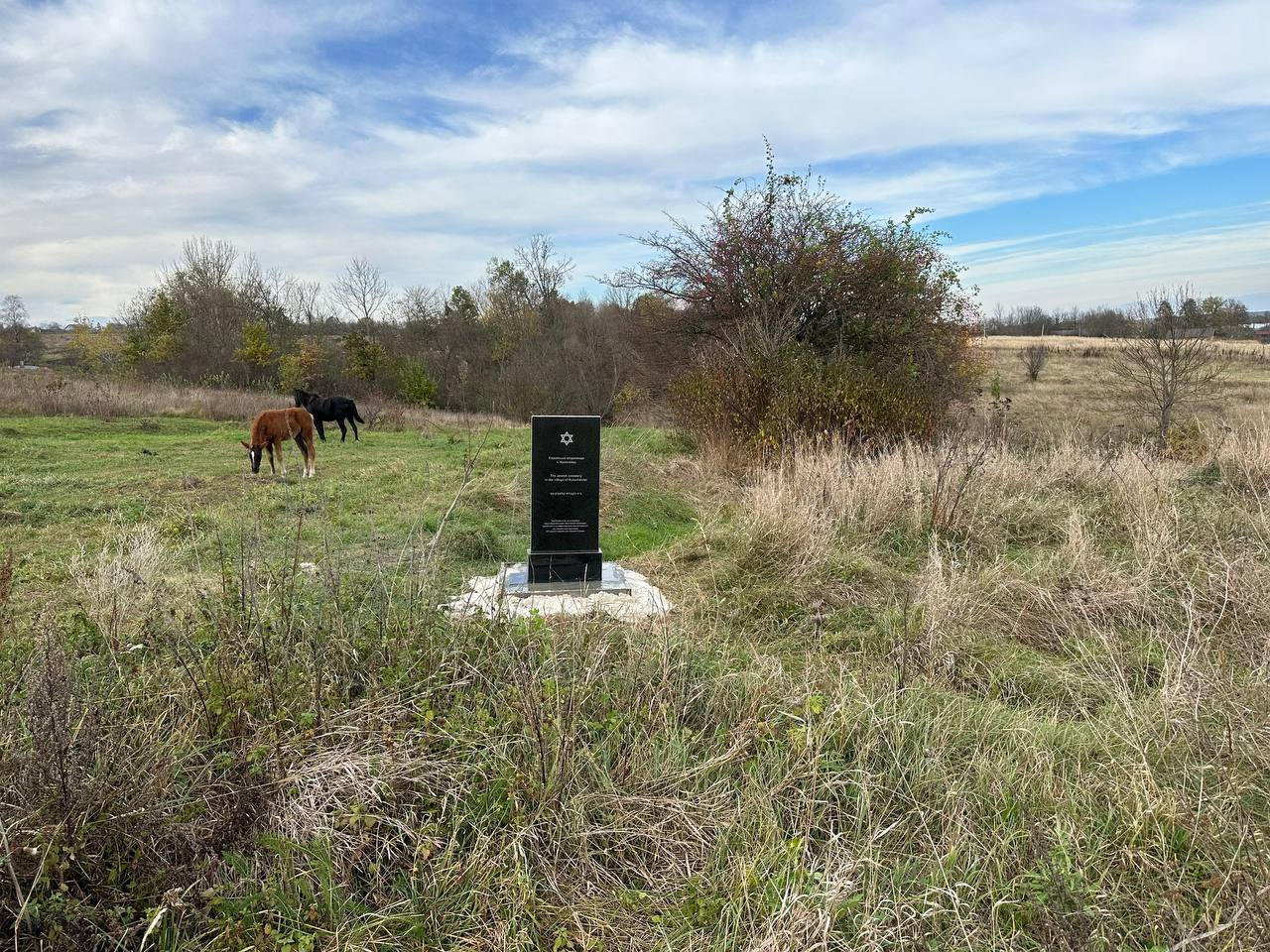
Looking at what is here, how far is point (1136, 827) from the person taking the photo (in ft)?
8.02

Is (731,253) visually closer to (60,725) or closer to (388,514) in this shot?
(388,514)

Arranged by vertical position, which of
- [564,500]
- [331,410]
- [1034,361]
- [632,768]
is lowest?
[632,768]

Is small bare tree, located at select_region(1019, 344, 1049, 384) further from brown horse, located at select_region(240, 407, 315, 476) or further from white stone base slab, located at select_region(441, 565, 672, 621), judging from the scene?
white stone base slab, located at select_region(441, 565, 672, 621)

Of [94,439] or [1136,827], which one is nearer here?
[1136,827]

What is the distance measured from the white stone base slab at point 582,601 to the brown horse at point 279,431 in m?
5.41

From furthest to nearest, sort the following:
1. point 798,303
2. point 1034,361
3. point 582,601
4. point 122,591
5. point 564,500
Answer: point 1034,361
point 798,303
point 564,500
point 582,601
point 122,591

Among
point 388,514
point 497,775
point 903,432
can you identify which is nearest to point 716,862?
point 497,775

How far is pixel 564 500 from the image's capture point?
6.11 meters

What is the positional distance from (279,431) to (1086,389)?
115 feet

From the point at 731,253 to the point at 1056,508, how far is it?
30.7ft

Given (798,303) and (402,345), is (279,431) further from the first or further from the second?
(402,345)

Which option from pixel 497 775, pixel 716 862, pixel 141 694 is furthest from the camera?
pixel 141 694

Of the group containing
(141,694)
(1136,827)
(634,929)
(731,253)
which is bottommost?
(634,929)

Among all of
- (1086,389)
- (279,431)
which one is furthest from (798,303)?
(1086,389)
